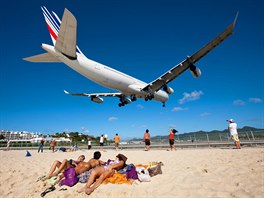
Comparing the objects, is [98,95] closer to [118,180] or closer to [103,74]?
[103,74]

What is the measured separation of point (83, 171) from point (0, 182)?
397 centimetres

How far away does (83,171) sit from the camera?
6781 millimetres

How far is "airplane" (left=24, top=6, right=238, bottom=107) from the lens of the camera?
14076 mm

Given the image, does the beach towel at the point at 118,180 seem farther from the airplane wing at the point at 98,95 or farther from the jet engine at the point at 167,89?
the airplane wing at the point at 98,95

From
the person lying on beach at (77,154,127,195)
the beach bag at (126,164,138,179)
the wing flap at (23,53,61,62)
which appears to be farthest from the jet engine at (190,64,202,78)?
the beach bag at (126,164,138,179)

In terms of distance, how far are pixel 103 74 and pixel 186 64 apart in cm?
755

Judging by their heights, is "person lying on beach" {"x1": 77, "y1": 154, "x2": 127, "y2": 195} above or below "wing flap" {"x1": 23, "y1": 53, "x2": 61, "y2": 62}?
below

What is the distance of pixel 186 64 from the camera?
690 inches

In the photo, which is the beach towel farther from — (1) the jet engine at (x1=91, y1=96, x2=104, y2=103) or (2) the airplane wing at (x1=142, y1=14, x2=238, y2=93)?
(1) the jet engine at (x1=91, y1=96, x2=104, y2=103)

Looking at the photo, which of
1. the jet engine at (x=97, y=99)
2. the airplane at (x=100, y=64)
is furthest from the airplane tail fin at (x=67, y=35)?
the jet engine at (x=97, y=99)

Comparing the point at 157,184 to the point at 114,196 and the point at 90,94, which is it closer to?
the point at 114,196

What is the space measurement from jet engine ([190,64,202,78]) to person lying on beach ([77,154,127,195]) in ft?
39.3

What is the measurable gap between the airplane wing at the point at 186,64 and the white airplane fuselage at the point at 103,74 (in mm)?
1510

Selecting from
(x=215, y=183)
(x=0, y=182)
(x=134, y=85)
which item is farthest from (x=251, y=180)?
(x=134, y=85)
